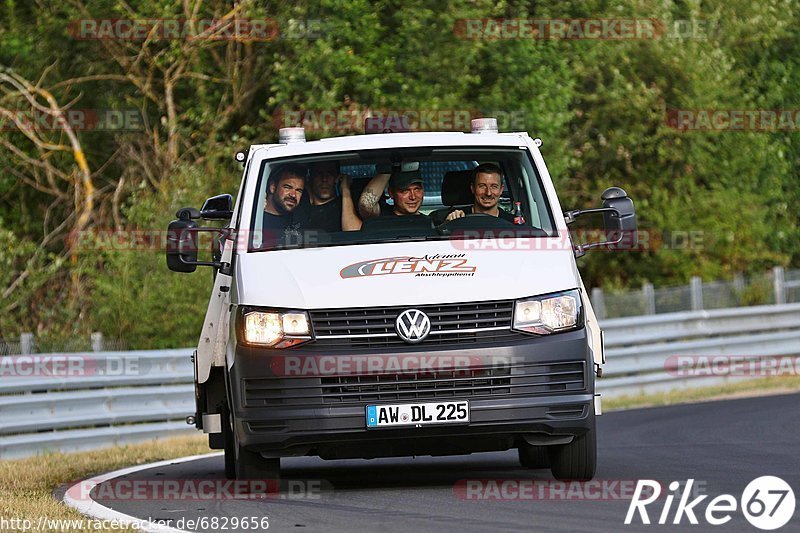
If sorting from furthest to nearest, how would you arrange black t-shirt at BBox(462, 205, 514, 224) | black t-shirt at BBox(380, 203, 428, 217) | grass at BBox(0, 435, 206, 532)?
black t-shirt at BBox(462, 205, 514, 224) < black t-shirt at BBox(380, 203, 428, 217) < grass at BBox(0, 435, 206, 532)

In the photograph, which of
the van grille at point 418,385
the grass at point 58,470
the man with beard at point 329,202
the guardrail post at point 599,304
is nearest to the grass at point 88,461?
the grass at point 58,470

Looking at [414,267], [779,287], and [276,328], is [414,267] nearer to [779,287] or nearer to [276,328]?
[276,328]

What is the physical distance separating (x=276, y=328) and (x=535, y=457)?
8.54 ft

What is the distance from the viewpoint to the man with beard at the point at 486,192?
10.2 meters

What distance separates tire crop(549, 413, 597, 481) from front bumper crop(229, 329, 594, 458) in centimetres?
38

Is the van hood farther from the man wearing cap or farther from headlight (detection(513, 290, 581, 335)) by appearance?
the man wearing cap

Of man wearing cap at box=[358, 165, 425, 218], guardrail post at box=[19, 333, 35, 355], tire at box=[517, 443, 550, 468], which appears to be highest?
man wearing cap at box=[358, 165, 425, 218]

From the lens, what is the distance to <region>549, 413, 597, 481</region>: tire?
950cm

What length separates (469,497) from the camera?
8.91 metres

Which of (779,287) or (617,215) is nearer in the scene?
(617,215)

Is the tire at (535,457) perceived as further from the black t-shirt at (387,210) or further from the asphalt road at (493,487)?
the black t-shirt at (387,210)

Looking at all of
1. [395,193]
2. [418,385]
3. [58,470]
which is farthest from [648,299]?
[418,385]

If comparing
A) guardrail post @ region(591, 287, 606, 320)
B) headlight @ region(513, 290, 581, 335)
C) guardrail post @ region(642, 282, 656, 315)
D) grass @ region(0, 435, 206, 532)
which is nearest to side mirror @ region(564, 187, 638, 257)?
headlight @ region(513, 290, 581, 335)

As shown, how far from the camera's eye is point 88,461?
46.2 ft
